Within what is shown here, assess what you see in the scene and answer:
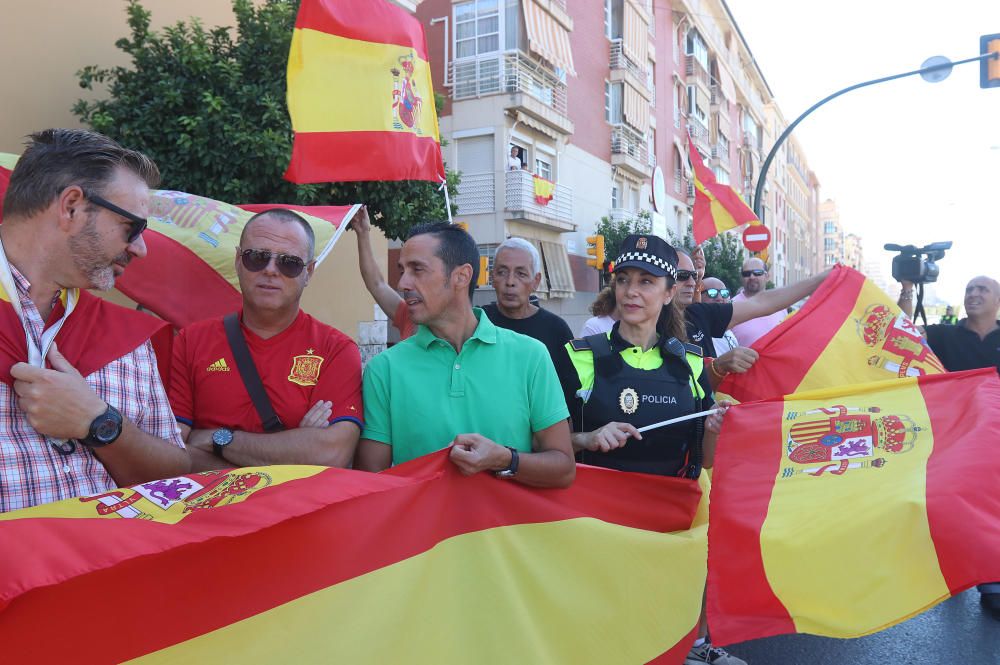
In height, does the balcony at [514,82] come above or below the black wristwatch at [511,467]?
above

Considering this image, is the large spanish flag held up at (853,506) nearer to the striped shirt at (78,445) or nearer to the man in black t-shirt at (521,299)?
the man in black t-shirt at (521,299)

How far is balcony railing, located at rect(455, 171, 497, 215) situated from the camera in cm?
2219

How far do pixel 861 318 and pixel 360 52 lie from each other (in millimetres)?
3686

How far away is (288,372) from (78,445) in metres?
0.83

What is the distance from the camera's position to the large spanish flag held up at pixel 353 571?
1.68 m

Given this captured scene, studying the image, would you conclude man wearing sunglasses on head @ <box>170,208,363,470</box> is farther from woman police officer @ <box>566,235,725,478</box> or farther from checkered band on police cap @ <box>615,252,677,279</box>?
checkered band on police cap @ <box>615,252,677,279</box>

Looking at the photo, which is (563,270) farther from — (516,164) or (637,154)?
(637,154)

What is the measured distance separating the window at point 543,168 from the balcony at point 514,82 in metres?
1.20

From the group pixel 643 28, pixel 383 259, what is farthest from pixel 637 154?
pixel 383 259

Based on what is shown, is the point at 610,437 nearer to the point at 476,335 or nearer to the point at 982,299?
the point at 476,335

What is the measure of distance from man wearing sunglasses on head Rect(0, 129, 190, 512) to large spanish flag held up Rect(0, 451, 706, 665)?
0.14 meters

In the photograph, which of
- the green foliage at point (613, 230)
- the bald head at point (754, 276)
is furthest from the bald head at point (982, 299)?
the green foliage at point (613, 230)

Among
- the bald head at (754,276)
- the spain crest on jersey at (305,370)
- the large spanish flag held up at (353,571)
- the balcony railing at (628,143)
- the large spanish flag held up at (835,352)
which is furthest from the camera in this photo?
the balcony railing at (628,143)

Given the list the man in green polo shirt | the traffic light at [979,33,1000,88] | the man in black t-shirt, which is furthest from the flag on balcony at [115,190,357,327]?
the traffic light at [979,33,1000,88]
